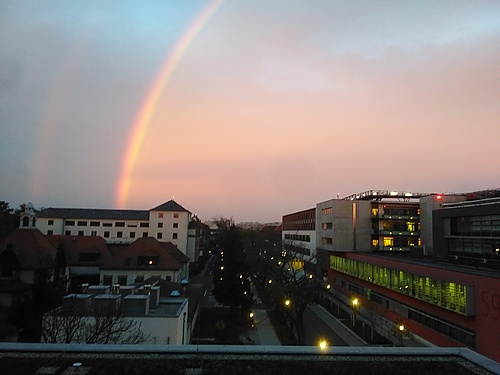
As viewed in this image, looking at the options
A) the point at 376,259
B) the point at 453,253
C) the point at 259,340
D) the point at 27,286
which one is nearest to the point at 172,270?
the point at 27,286

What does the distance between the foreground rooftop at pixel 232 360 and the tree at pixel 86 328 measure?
17.3ft

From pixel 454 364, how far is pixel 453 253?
2731 cm

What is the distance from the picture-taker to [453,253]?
100 ft

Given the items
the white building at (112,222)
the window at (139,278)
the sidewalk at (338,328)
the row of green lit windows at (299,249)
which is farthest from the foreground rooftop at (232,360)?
the white building at (112,222)

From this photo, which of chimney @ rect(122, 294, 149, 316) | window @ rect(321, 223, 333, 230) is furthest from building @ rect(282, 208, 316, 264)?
chimney @ rect(122, 294, 149, 316)

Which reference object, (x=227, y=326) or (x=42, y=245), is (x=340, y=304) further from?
A: (x=42, y=245)

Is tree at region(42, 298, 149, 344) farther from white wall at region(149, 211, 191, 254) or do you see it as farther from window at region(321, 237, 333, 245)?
white wall at region(149, 211, 191, 254)

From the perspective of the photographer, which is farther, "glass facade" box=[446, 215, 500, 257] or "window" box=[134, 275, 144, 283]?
"window" box=[134, 275, 144, 283]

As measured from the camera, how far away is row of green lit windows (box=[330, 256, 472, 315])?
1842cm

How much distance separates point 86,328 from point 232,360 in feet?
26.7

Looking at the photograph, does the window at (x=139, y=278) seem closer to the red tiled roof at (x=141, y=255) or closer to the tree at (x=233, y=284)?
the red tiled roof at (x=141, y=255)

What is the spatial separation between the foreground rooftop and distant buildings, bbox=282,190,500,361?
11.8 m

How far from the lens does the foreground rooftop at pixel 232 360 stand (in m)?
6.16

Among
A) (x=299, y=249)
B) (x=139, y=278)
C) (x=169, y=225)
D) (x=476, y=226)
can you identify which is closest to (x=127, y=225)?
(x=169, y=225)
